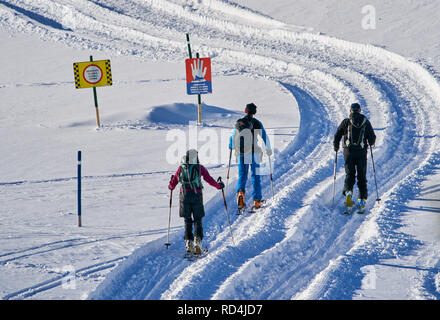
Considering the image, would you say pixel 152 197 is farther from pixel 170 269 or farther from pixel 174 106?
pixel 174 106

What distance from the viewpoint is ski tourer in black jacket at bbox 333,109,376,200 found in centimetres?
1009

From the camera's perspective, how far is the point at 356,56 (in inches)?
920

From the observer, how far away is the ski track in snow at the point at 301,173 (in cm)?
766

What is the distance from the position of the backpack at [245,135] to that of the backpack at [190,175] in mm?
2065

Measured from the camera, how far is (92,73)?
15.8m

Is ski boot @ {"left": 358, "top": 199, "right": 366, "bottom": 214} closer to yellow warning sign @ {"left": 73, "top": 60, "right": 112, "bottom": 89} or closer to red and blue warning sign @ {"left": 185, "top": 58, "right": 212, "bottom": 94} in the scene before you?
red and blue warning sign @ {"left": 185, "top": 58, "right": 212, "bottom": 94}

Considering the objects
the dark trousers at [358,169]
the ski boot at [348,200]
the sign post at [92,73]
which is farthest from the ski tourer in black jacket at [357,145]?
the sign post at [92,73]

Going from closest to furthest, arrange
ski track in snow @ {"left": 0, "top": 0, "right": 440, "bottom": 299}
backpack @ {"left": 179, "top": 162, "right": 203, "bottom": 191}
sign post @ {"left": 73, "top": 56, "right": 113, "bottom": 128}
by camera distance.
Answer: ski track in snow @ {"left": 0, "top": 0, "right": 440, "bottom": 299} → backpack @ {"left": 179, "top": 162, "right": 203, "bottom": 191} → sign post @ {"left": 73, "top": 56, "right": 113, "bottom": 128}

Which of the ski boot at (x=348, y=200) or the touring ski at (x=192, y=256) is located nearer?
the touring ski at (x=192, y=256)

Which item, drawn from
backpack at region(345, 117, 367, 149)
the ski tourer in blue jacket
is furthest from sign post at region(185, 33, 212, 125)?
backpack at region(345, 117, 367, 149)

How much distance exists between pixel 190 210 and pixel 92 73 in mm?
8547

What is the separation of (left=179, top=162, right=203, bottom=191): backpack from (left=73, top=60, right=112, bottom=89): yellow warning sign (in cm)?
806

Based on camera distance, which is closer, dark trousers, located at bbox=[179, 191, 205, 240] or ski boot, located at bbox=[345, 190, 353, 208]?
dark trousers, located at bbox=[179, 191, 205, 240]

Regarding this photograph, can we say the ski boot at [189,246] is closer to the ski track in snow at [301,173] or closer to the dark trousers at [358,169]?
the ski track in snow at [301,173]
